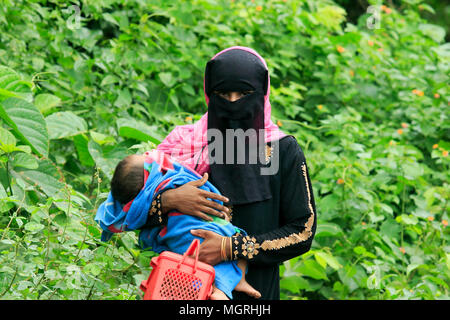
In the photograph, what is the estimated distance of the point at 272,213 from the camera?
214 cm

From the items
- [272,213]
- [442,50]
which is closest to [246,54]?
[272,213]

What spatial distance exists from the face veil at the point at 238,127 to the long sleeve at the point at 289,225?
0.23 feet

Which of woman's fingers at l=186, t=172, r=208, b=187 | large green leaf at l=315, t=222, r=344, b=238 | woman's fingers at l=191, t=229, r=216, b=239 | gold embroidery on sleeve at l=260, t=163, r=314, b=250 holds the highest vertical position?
woman's fingers at l=186, t=172, r=208, b=187

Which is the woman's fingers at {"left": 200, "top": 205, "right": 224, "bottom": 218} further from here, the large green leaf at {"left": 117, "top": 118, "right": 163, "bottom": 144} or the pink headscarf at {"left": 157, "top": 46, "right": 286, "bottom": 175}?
the large green leaf at {"left": 117, "top": 118, "right": 163, "bottom": 144}

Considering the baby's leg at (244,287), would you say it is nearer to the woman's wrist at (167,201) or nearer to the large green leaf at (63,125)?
the woman's wrist at (167,201)

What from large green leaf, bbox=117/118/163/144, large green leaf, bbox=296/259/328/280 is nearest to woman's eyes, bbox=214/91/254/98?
large green leaf, bbox=117/118/163/144

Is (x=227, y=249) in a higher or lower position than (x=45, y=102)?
higher

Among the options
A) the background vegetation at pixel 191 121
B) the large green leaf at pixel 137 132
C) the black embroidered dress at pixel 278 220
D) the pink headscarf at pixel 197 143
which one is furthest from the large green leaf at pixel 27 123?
the black embroidered dress at pixel 278 220

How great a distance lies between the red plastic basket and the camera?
179cm

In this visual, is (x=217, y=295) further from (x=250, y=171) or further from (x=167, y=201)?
(x=250, y=171)

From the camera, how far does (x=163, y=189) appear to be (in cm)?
203

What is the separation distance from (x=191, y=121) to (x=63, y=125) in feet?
2.66

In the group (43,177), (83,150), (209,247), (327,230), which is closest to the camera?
(209,247)

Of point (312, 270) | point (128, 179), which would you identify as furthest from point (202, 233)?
point (312, 270)
